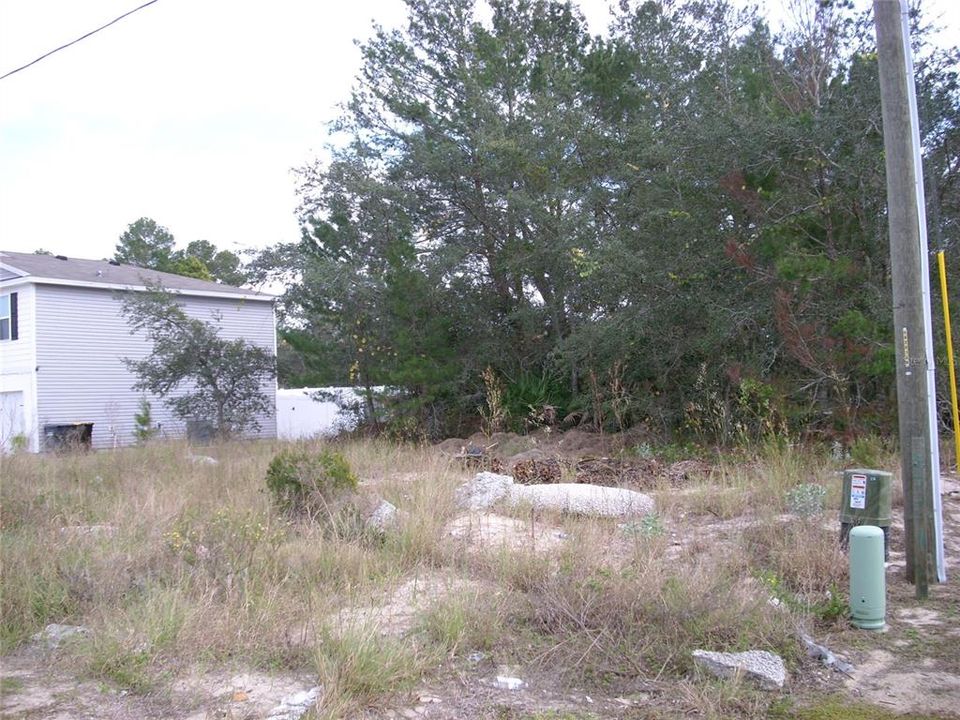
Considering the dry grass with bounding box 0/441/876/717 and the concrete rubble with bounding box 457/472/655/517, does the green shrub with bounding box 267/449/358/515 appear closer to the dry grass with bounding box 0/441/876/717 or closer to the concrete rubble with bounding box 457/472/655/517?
the dry grass with bounding box 0/441/876/717

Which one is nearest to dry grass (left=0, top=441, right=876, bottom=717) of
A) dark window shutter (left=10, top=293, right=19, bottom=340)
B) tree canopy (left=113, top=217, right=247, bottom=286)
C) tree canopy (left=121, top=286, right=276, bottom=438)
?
tree canopy (left=121, top=286, right=276, bottom=438)

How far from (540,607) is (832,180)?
32.2 ft

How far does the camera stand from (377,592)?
5.50 metres

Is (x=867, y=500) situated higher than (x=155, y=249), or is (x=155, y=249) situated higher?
(x=155, y=249)

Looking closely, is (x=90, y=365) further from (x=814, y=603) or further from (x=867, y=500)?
(x=814, y=603)

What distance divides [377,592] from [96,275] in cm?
2189

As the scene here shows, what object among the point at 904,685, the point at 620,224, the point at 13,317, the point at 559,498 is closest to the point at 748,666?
the point at 904,685

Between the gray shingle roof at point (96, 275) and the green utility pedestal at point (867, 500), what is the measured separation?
746 inches

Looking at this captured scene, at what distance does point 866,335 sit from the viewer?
11383 millimetres

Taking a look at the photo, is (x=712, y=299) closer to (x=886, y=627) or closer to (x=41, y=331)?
(x=886, y=627)

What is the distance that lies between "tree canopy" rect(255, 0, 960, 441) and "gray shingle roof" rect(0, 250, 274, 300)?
577 centimetres

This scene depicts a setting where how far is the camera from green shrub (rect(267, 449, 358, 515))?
7547mm

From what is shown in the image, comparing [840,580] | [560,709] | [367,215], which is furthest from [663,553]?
[367,215]

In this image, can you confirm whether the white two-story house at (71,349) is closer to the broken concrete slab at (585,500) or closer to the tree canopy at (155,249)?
the broken concrete slab at (585,500)
